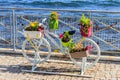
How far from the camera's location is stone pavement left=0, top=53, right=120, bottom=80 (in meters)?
9.03

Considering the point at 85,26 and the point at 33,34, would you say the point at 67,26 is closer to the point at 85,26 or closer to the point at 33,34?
the point at 33,34

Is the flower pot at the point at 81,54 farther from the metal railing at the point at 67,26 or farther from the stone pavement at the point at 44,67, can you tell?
the metal railing at the point at 67,26

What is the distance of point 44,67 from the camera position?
9734 mm

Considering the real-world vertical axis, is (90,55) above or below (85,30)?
below

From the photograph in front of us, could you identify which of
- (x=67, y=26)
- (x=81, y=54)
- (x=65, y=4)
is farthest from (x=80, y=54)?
(x=65, y=4)

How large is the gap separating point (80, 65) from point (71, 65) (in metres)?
0.60

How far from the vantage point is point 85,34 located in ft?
29.1

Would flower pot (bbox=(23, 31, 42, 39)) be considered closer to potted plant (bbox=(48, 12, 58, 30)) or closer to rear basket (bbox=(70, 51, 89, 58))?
potted plant (bbox=(48, 12, 58, 30))

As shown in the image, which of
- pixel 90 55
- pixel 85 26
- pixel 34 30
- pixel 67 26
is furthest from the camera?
pixel 67 26

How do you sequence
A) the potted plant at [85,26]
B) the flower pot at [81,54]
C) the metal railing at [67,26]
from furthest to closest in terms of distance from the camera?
the metal railing at [67,26] → the flower pot at [81,54] → the potted plant at [85,26]

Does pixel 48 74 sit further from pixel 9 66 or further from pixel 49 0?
pixel 49 0

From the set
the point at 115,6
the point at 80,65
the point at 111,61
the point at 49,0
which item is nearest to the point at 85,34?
the point at 80,65

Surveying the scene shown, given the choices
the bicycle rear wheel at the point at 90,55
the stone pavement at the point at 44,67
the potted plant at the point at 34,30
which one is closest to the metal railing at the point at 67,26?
the bicycle rear wheel at the point at 90,55

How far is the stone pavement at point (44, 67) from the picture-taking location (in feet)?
29.6
